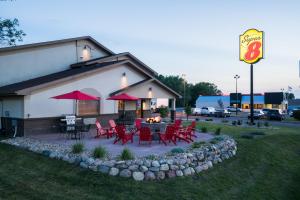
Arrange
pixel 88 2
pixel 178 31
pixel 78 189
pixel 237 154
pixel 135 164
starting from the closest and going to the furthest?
pixel 78 189 < pixel 135 164 < pixel 237 154 < pixel 88 2 < pixel 178 31

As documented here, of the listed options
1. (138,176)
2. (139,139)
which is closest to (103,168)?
(138,176)

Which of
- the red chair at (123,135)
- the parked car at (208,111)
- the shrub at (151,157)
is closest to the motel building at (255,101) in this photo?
the parked car at (208,111)

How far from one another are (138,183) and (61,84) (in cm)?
1147

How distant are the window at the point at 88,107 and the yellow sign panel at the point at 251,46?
63.0ft

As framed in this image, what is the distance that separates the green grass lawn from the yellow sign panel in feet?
59.0

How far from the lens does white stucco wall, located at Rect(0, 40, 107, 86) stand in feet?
66.4

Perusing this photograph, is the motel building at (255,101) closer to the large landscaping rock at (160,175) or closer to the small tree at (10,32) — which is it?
the small tree at (10,32)

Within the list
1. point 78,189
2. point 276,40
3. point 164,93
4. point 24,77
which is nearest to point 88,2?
point 24,77

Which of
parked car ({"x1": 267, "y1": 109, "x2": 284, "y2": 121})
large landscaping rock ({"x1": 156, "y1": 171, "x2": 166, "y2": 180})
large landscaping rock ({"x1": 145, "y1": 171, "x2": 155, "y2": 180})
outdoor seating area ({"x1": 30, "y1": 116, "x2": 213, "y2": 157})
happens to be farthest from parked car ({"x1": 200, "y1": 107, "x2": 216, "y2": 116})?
large landscaping rock ({"x1": 145, "y1": 171, "x2": 155, "y2": 180})

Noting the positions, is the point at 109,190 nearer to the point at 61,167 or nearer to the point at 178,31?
the point at 61,167

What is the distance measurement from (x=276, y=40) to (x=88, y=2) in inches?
1030

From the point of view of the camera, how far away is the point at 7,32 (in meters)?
26.0

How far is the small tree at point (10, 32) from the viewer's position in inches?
1004

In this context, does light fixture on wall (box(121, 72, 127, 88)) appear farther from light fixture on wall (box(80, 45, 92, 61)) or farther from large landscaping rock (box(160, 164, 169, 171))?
large landscaping rock (box(160, 164, 169, 171))
